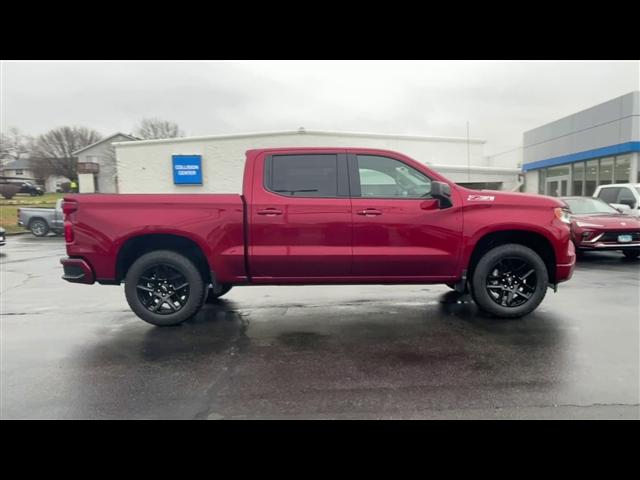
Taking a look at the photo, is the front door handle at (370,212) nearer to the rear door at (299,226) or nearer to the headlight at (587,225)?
the rear door at (299,226)

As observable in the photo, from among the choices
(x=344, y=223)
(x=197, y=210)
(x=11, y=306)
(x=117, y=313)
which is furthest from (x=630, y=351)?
(x=11, y=306)

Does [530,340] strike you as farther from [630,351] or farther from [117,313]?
[117,313]

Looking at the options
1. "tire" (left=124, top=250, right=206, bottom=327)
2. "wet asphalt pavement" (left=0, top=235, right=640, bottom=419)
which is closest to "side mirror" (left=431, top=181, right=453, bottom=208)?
"wet asphalt pavement" (left=0, top=235, right=640, bottom=419)

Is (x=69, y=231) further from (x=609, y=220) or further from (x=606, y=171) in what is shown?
(x=606, y=171)

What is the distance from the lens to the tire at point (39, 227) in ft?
58.7

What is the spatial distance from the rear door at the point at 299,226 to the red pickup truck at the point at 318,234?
0.04 feet

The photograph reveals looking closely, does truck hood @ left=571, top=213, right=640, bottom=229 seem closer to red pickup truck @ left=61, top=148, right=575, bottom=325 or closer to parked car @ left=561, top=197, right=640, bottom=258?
parked car @ left=561, top=197, right=640, bottom=258

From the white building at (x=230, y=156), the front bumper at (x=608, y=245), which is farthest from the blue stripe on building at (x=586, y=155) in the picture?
the front bumper at (x=608, y=245)

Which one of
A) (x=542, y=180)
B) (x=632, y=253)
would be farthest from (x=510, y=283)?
(x=542, y=180)

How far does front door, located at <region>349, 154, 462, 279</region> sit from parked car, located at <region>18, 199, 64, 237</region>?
17794mm

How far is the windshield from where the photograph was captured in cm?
970

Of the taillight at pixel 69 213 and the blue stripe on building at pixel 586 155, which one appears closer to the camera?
the taillight at pixel 69 213

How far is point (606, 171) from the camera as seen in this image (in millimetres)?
18766

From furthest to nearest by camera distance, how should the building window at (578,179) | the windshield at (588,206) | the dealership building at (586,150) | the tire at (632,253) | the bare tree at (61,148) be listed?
the bare tree at (61,148) → the building window at (578,179) → the dealership building at (586,150) → the windshield at (588,206) → the tire at (632,253)
